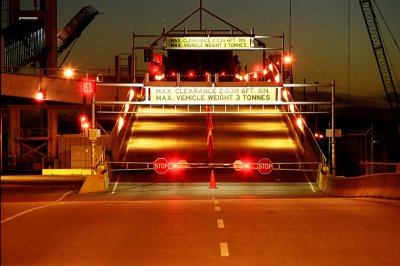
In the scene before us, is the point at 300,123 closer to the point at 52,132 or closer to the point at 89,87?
the point at 89,87

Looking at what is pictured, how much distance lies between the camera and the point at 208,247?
13.6 m

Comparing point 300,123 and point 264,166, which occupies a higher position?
point 300,123

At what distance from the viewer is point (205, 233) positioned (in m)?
15.5

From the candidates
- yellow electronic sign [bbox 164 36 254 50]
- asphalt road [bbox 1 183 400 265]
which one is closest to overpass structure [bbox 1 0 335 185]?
yellow electronic sign [bbox 164 36 254 50]

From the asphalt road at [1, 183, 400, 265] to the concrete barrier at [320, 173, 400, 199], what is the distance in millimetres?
1398

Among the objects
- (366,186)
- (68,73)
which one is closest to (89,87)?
(366,186)

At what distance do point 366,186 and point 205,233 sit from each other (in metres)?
12.5

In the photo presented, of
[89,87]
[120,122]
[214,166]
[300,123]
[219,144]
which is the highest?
[89,87]

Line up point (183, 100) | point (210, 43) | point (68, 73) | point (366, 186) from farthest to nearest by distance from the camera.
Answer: point (68, 73)
point (210, 43)
point (183, 100)
point (366, 186)

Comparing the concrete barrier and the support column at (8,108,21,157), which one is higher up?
the support column at (8,108,21,157)

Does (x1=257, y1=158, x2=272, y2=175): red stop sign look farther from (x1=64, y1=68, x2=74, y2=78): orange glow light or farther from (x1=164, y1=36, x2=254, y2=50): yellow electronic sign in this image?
(x1=64, y1=68, x2=74, y2=78): orange glow light

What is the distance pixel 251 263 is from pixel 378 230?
4.68 meters

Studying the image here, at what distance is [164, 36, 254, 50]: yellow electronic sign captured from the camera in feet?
150

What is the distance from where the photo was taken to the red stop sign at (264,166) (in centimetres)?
3278
